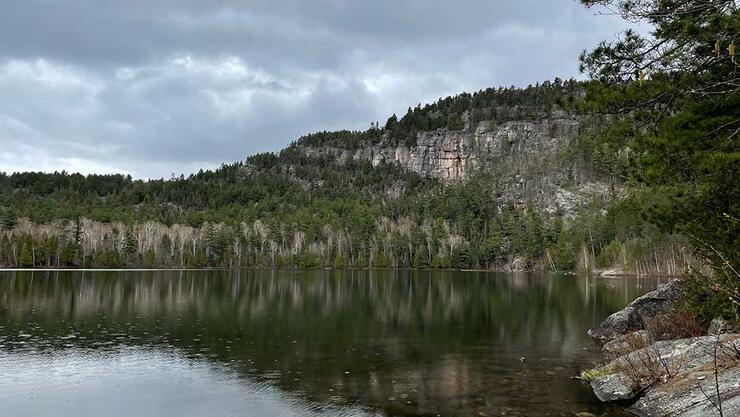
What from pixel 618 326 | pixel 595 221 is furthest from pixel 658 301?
pixel 595 221

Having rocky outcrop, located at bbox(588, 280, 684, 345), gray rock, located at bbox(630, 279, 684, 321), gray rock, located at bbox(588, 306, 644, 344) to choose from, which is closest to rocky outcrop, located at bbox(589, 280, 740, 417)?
gray rock, located at bbox(588, 306, 644, 344)

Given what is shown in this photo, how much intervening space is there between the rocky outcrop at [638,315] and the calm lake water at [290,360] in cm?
168

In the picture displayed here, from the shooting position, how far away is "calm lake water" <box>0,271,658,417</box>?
16594mm

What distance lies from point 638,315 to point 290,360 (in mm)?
18014

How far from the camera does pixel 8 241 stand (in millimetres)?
135375

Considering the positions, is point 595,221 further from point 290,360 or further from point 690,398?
point 690,398

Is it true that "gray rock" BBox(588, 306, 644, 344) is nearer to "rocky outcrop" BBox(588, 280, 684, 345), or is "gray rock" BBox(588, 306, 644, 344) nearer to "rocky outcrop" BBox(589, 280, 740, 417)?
"rocky outcrop" BBox(588, 280, 684, 345)

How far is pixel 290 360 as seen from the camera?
2334 centimetres

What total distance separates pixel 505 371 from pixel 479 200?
178915 mm

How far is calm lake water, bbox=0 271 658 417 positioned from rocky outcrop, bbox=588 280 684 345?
1.68 m

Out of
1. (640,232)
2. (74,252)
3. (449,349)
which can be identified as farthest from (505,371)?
(74,252)

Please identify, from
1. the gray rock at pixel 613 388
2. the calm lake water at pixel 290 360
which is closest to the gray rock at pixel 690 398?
the gray rock at pixel 613 388

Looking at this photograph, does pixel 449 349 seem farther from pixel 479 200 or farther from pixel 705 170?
pixel 479 200

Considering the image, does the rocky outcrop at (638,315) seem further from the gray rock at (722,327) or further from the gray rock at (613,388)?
the gray rock at (613,388)
